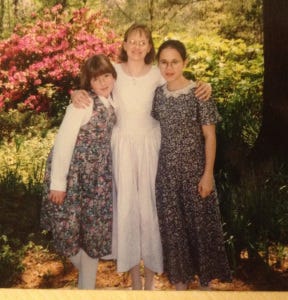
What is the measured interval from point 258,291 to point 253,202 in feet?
1.31

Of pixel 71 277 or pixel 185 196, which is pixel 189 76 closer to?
pixel 185 196

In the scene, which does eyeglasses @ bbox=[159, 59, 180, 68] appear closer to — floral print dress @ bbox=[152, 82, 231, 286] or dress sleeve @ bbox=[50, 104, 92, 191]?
floral print dress @ bbox=[152, 82, 231, 286]

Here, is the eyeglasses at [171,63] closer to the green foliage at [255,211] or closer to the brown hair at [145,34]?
the brown hair at [145,34]

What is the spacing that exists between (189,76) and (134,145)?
41 centimetres

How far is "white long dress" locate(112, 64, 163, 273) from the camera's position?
1.57 metres

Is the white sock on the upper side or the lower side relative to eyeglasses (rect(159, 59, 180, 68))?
lower

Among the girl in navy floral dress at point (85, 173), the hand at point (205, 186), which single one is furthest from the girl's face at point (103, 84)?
the hand at point (205, 186)

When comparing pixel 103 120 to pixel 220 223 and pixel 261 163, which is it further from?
pixel 261 163

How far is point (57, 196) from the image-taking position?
1516 millimetres

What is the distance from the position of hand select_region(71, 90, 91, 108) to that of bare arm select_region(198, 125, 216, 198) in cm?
47

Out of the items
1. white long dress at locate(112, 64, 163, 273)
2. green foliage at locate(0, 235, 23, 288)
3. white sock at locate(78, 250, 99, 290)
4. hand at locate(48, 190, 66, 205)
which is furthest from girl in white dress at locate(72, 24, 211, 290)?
green foliage at locate(0, 235, 23, 288)

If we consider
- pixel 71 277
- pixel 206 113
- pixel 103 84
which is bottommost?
pixel 71 277

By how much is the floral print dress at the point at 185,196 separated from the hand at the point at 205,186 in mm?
20

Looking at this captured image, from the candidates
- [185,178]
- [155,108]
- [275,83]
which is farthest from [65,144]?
[275,83]
